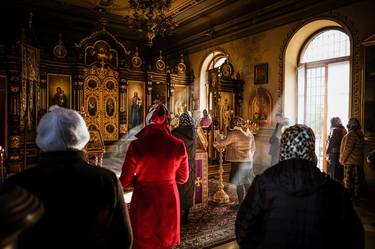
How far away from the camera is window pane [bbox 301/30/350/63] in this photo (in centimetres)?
811

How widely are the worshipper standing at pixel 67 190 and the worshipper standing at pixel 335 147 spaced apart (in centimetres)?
641

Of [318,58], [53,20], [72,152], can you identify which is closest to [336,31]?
[318,58]

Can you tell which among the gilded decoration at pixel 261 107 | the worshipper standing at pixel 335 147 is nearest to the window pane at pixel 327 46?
the gilded decoration at pixel 261 107

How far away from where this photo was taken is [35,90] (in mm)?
7785

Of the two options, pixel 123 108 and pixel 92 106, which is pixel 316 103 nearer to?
pixel 123 108

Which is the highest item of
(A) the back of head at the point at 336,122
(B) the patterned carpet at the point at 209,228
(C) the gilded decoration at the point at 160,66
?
(C) the gilded decoration at the point at 160,66

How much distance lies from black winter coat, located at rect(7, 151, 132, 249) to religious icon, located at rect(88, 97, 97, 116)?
10.1 meters

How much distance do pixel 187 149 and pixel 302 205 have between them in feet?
9.61

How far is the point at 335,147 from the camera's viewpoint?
679cm

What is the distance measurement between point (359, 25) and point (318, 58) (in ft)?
5.98

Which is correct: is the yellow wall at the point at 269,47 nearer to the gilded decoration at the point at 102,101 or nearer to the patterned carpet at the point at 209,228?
the gilded decoration at the point at 102,101

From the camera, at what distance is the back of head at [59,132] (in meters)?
1.43

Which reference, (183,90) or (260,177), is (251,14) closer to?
(183,90)

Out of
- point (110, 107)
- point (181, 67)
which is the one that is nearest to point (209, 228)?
point (110, 107)
